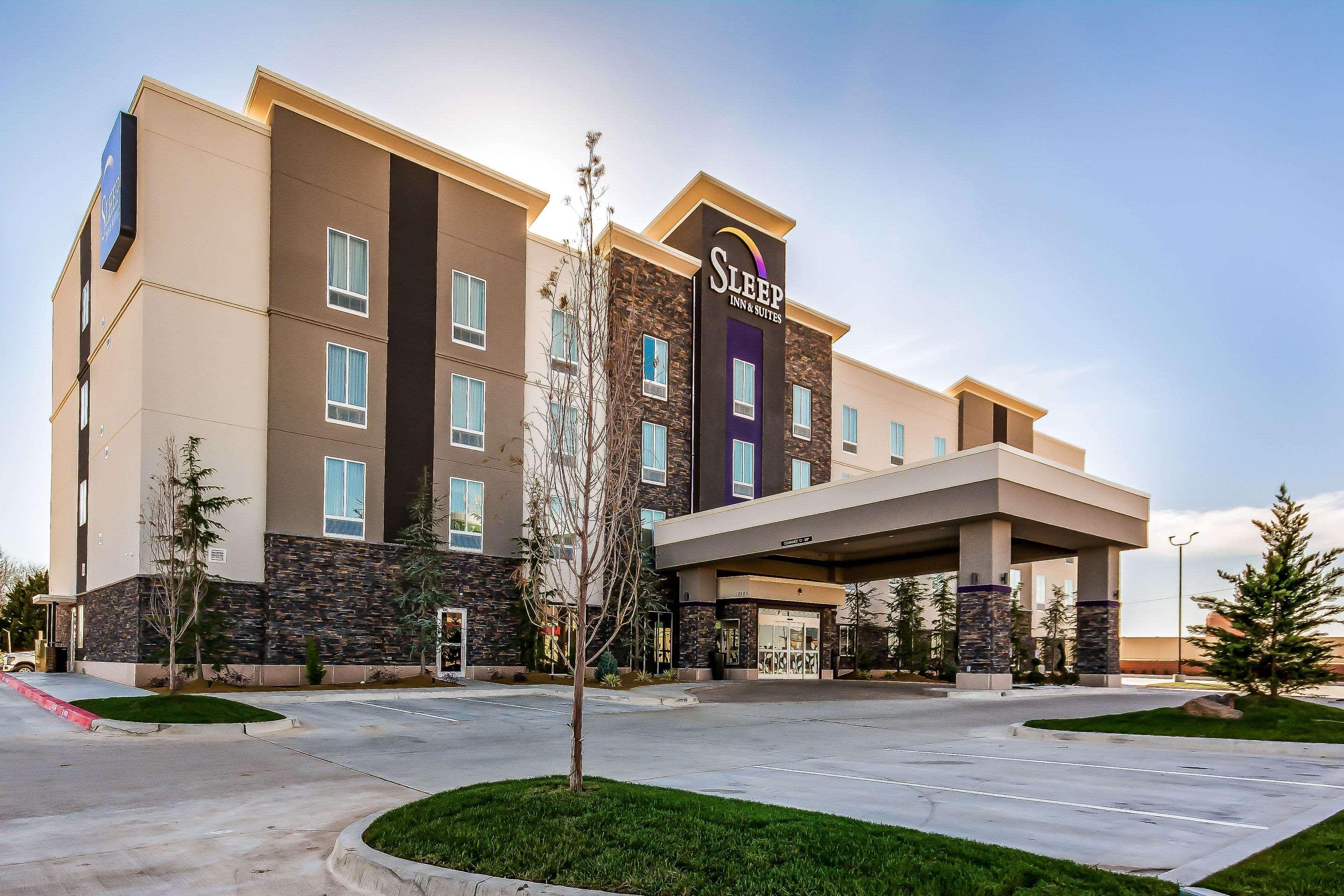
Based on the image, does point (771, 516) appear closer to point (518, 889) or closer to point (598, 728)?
point (598, 728)

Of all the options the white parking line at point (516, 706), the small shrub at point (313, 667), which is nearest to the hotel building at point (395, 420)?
the small shrub at point (313, 667)

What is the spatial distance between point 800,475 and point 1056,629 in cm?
1838

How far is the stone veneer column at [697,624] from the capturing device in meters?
35.3

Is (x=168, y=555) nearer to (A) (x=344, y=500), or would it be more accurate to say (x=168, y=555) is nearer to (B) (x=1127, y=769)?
(A) (x=344, y=500)

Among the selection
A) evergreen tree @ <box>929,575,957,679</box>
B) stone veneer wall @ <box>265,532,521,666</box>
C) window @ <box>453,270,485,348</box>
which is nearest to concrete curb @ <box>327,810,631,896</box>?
stone veneer wall @ <box>265,532,521,666</box>

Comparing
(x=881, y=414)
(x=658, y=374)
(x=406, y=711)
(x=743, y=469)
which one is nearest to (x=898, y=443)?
(x=881, y=414)

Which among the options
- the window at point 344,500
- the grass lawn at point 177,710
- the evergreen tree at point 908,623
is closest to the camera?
the grass lawn at point 177,710

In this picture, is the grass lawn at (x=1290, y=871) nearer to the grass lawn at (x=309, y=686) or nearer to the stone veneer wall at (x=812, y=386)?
the grass lawn at (x=309, y=686)

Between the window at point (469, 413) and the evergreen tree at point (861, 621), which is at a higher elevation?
the window at point (469, 413)

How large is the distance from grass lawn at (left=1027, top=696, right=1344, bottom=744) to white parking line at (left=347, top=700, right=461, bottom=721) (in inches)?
457

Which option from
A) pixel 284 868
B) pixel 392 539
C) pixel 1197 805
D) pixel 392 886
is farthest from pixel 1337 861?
pixel 392 539

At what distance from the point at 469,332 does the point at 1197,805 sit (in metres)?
26.9

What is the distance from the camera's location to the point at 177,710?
55.4ft

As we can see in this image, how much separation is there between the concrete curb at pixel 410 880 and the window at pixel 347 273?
78.8 feet
